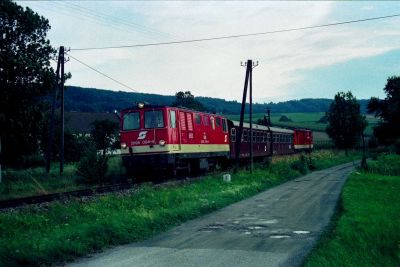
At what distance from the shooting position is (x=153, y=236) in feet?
33.6

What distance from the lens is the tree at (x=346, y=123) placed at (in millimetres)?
66250

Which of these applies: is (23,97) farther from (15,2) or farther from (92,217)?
(92,217)

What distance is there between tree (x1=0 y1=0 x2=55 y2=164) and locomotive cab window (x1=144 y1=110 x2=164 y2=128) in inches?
399

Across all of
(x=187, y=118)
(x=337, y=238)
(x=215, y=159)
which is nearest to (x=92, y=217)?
(x=337, y=238)

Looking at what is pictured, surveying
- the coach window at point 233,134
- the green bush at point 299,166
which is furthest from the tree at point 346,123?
the coach window at point 233,134

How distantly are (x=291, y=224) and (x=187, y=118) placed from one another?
1121cm

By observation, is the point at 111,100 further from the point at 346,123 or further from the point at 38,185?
the point at 38,185

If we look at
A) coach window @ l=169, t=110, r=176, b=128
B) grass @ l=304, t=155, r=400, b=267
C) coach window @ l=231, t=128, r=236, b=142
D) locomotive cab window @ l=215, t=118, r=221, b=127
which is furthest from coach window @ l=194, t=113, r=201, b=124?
grass @ l=304, t=155, r=400, b=267

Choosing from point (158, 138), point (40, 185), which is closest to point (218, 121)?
point (158, 138)

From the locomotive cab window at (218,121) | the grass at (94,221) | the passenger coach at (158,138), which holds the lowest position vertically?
the grass at (94,221)

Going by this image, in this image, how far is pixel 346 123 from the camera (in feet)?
217

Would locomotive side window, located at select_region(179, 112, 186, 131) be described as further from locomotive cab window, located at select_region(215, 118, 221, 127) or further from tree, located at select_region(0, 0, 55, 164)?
tree, located at select_region(0, 0, 55, 164)

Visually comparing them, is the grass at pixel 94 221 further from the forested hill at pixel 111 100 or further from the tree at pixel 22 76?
the forested hill at pixel 111 100

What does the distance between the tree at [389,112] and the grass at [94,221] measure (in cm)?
5008
